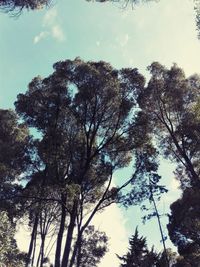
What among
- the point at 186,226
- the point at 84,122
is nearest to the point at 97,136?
the point at 84,122

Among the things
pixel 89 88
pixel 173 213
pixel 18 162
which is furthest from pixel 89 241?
pixel 89 88

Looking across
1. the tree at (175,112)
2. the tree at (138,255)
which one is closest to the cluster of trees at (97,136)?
the tree at (175,112)

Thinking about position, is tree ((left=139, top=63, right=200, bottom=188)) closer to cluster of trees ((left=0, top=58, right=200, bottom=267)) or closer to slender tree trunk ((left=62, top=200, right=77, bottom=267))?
cluster of trees ((left=0, top=58, right=200, bottom=267))

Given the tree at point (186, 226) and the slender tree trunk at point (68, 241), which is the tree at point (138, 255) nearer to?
the tree at point (186, 226)

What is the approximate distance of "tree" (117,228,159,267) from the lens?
30219mm

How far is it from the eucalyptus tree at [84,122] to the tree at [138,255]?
958 centimetres

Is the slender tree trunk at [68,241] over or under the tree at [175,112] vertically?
under

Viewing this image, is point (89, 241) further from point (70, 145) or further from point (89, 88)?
point (89, 88)

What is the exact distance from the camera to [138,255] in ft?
104

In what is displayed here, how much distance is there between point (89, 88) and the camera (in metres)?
21.9

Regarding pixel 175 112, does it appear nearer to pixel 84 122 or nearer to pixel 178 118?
pixel 178 118

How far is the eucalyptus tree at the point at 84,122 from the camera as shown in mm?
21859

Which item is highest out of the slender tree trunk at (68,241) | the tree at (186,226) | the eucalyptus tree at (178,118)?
the eucalyptus tree at (178,118)

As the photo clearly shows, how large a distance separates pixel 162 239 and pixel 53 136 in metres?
10.6
